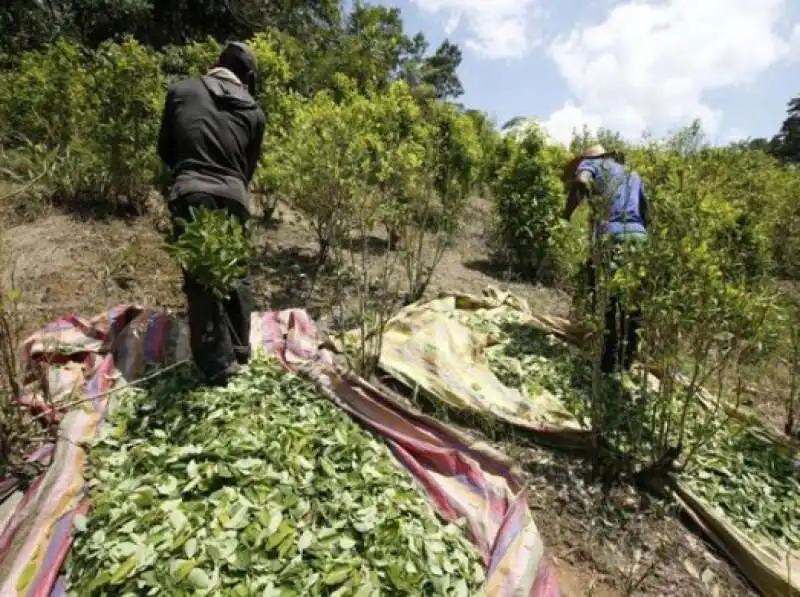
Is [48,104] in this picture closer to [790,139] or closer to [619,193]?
[619,193]

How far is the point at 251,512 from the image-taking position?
195 cm

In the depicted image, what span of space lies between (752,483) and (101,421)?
328 cm

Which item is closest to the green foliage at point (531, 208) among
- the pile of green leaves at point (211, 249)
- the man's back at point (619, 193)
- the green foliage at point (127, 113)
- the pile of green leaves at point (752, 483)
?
the man's back at point (619, 193)

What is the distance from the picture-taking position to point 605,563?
7.77 feet

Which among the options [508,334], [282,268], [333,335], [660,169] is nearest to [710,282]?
[660,169]

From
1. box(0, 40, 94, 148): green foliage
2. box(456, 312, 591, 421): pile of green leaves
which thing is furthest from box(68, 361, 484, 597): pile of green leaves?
box(0, 40, 94, 148): green foliage

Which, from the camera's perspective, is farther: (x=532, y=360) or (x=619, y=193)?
(x=532, y=360)

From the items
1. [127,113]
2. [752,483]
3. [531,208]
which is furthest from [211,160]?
[531,208]

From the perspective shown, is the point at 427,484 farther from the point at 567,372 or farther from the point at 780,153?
the point at 780,153

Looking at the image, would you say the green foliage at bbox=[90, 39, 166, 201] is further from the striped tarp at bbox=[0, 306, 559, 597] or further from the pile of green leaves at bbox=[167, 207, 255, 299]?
the pile of green leaves at bbox=[167, 207, 255, 299]

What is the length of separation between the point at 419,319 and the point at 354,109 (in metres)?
2.79

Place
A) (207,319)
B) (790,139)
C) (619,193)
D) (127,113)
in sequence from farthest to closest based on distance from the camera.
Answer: (790,139), (127,113), (619,193), (207,319)

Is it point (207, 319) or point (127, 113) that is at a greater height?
point (127, 113)

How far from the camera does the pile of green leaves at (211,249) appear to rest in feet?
7.73
